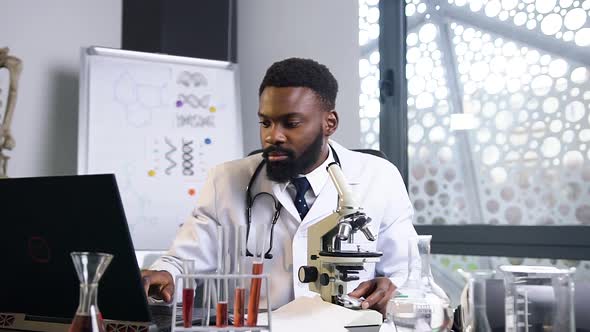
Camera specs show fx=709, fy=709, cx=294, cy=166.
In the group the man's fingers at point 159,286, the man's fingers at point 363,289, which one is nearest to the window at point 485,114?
the man's fingers at point 363,289

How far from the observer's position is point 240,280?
3.23ft

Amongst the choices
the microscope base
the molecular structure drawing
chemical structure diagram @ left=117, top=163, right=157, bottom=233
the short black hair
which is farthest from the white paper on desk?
the molecular structure drawing

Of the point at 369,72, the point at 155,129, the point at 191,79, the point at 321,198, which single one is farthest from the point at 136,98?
the point at 321,198

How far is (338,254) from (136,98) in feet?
7.39

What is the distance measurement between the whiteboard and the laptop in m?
2.05

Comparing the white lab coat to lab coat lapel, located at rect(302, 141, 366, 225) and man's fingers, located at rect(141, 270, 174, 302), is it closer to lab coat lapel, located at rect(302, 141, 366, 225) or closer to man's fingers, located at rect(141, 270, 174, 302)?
lab coat lapel, located at rect(302, 141, 366, 225)

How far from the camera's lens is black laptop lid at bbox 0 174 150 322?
3.50 ft

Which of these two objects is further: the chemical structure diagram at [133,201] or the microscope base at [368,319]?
the chemical structure diagram at [133,201]

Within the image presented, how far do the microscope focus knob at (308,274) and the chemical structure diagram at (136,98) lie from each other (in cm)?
214

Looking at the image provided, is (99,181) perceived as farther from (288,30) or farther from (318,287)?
(288,30)

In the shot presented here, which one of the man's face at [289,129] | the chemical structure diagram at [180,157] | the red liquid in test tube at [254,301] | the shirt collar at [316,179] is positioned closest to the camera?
the red liquid in test tube at [254,301]

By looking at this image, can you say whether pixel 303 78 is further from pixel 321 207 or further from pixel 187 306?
pixel 187 306

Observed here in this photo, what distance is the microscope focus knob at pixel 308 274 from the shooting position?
140cm

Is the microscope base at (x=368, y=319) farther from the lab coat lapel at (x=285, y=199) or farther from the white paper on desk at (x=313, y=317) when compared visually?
the lab coat lapel at (x=285, y=199)
